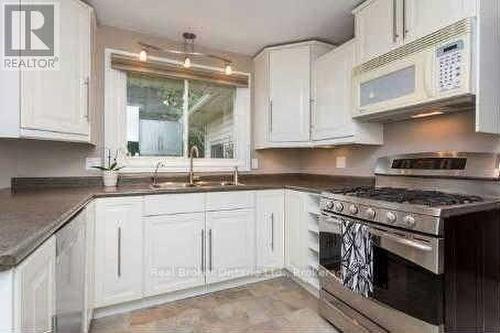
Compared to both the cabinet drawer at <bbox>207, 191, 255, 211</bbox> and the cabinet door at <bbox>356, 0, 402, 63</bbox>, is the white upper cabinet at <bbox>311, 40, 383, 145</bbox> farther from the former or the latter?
the cabinet drawer at <bbox>207, 191, 255, 211</bbox>

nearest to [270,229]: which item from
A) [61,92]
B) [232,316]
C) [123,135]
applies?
[232,316]

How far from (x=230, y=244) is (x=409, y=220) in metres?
1.44

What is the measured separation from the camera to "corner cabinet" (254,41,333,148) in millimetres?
2770

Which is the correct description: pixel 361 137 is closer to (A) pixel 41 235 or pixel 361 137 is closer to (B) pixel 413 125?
(B) pixel 413 125

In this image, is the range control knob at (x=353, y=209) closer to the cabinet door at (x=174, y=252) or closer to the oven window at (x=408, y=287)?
A: the oven window at (x=408, y=287)

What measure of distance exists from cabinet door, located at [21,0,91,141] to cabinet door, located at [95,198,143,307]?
0.56 meters

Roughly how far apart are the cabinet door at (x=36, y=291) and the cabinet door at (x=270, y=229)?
1.75 metres

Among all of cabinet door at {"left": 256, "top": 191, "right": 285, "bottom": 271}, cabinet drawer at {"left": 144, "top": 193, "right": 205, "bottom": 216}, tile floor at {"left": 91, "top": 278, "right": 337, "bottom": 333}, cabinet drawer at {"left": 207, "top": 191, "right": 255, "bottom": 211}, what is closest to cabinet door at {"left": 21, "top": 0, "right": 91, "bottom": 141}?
cabinet drawer at {"left": 144, "top": 193, "right": 205, "bottom": 216}

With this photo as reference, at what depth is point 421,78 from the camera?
1.69 metres

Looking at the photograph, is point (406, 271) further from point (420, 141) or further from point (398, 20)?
point (398, 20)

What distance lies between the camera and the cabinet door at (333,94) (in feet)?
7.62

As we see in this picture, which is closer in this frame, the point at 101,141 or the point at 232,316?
the point at 232,316

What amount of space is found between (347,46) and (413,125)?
78 cm

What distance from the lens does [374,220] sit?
1.59 metres
